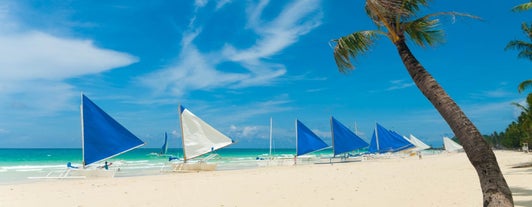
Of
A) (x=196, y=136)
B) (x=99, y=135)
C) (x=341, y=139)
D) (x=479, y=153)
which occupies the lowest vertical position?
(x=341, y=139)

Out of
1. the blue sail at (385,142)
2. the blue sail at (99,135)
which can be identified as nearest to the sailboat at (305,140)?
the blue sail at (385,142)

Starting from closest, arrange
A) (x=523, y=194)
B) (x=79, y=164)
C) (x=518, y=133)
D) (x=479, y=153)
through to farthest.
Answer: (x=479, y=153) < (x=523, y=194) < (x=79, y=164) < (x=518, y=133)

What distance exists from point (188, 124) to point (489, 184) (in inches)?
838

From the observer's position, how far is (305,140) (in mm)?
34562

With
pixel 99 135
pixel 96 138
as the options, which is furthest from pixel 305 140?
pixel 96 138

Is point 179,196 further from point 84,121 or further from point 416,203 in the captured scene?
point 84,121

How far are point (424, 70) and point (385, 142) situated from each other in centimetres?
4355

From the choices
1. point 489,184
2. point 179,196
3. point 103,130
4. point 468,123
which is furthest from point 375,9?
point 103,130

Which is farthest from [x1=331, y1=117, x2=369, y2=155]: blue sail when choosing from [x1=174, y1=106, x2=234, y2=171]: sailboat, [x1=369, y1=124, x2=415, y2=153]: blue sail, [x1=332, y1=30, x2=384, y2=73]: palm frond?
[x1=332, y1=30, x2=384, y2=73]: palm frond

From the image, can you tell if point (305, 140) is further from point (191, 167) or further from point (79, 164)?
point (79, 164)

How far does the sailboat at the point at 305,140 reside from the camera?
34.2 meters

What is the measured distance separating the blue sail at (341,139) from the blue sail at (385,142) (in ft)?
32.5

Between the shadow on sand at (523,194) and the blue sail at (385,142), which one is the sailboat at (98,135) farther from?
the blue sail at (385,142)

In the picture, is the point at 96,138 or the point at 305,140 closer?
the point at 96,138
